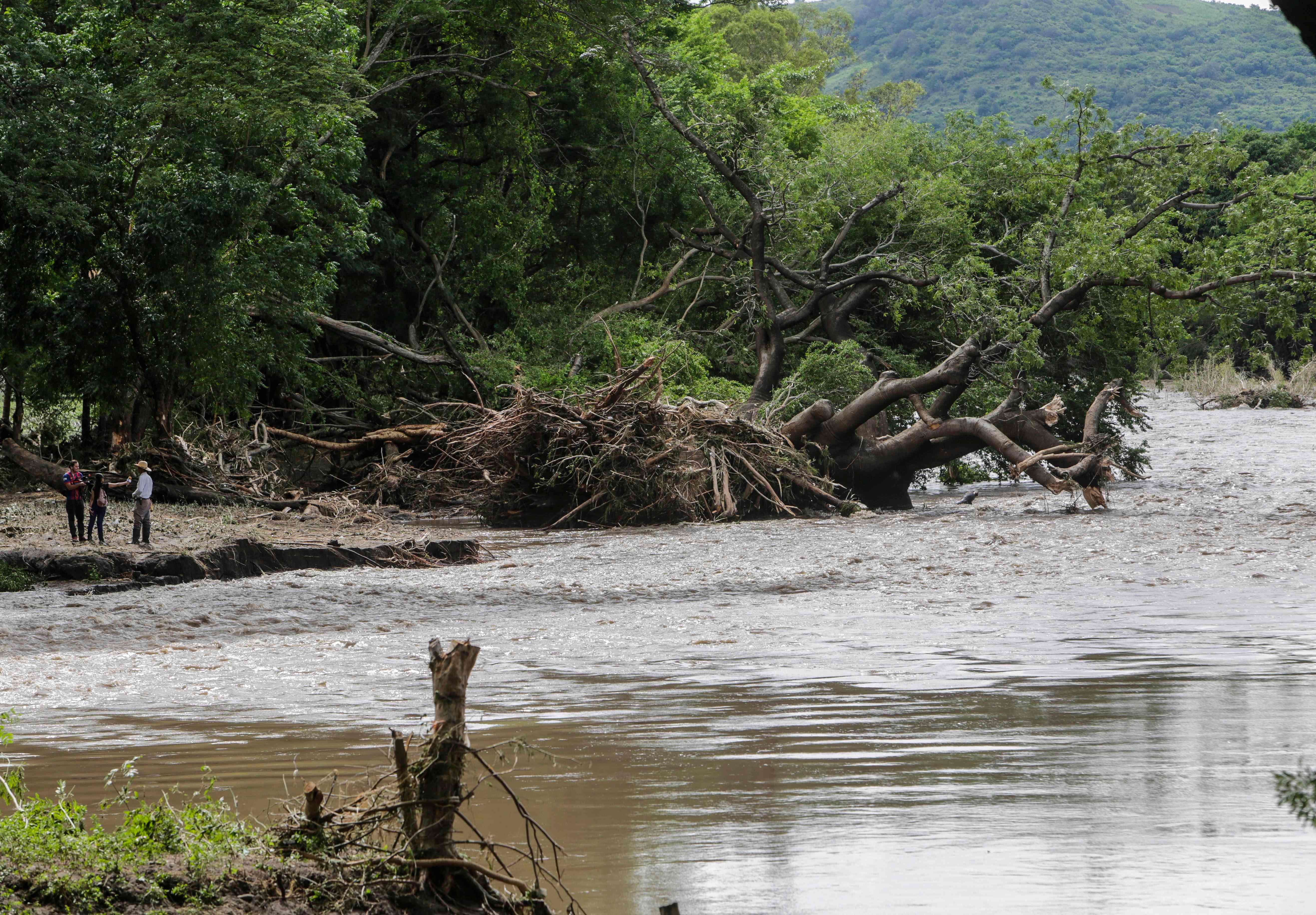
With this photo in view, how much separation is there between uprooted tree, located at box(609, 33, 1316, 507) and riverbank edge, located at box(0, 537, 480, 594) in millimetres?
8121

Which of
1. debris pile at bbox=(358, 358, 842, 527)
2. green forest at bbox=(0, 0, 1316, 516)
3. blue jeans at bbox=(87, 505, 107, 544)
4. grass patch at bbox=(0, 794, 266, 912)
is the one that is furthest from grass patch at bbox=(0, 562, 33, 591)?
grass patch at bbox=(0, 794, 266, 912)

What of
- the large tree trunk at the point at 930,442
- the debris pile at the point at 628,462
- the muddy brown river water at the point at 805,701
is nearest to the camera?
the muddy brown river water at the point at 805,701

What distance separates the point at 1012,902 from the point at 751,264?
23.4m

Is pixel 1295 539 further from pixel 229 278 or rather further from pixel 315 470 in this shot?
pixel 315 470

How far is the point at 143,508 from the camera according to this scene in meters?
17.0

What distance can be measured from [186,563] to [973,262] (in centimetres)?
1399

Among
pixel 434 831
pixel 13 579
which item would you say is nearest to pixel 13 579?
pixel 13 579

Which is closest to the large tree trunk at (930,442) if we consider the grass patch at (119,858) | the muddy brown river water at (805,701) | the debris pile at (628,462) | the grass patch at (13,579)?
the debris pile at (628,462)

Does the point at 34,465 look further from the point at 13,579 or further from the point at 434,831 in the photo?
the point at 434,831

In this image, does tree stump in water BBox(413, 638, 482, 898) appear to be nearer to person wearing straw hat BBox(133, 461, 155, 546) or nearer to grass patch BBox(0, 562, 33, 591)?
grass patch BBox(0, 562, 33, 591)

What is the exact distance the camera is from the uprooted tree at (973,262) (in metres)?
21.6

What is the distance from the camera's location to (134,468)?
20.9 meters

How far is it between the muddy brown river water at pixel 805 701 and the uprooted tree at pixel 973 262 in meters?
4.46

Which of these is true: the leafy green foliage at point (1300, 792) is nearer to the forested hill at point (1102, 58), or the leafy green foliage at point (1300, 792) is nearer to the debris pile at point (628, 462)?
the debris pile at point (628, 462)
